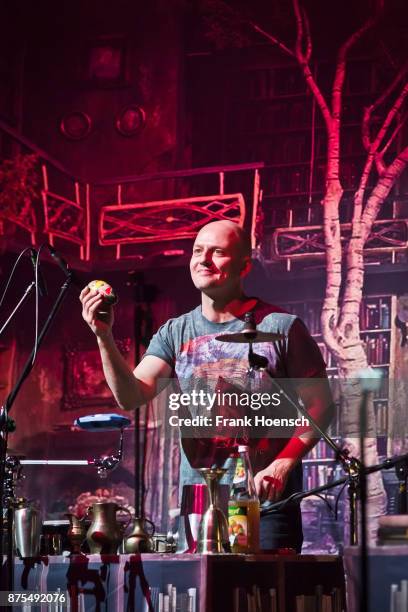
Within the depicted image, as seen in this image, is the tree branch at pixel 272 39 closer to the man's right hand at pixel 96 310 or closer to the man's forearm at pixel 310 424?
the man's forearm at pixel 310 424

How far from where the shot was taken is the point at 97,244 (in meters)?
4.61

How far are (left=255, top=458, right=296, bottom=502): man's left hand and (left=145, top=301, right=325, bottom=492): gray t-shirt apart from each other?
24cm

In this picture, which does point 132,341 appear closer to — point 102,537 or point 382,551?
point 102,537

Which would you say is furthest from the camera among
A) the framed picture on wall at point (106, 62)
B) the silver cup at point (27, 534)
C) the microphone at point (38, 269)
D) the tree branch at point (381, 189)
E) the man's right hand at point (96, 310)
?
the framed picture on wall at point (106, 62)

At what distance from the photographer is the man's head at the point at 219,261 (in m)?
3.20

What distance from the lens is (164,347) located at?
118 inches

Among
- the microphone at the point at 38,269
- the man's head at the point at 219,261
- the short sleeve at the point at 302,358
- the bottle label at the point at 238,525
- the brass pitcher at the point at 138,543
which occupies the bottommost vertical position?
the brass pitcher at the point at 138,543

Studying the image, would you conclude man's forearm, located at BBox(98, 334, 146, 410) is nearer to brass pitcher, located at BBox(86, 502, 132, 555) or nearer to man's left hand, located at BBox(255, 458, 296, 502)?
brass pitcher, located at BBox(86, 502, 132, 555)

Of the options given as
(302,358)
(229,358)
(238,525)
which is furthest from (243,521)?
(229,358)

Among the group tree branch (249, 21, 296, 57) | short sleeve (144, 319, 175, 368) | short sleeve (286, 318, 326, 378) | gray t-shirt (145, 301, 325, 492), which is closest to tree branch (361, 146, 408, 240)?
tree branch (249, 21, 296, 57)

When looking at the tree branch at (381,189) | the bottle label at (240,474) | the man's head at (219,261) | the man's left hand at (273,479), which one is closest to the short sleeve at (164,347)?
the man's head at (219,261)

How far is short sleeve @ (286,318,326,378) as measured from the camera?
286cm

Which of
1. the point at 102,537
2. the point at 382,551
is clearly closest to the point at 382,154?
the point at 102,537

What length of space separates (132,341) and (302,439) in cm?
199
